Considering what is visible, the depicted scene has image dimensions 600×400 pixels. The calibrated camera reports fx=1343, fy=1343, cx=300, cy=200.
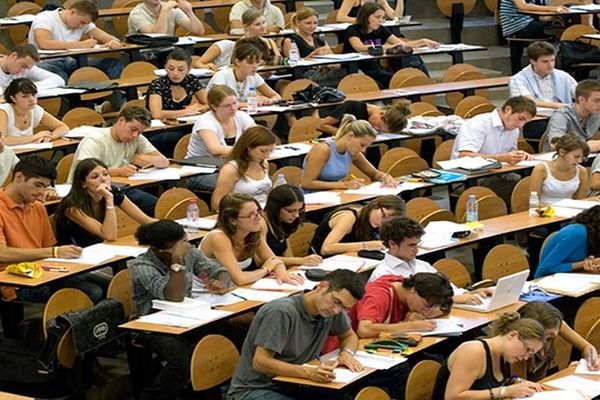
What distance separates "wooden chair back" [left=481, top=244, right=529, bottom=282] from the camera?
25.0ft

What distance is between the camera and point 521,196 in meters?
9.10

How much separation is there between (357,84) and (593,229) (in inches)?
158

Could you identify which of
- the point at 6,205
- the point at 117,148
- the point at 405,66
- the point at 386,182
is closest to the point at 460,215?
the point at 386,182

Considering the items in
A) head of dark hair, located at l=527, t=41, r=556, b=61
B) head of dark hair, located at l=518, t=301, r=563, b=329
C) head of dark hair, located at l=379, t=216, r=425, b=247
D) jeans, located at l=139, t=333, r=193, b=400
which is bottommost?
jeans, located at l=139, t=333, r=193, b=400

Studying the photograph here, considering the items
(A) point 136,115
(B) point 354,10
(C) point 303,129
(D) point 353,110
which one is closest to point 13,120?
(A) point 136,115

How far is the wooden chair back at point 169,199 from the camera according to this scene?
8250mm

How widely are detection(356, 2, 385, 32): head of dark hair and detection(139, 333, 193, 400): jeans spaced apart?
6.35 m

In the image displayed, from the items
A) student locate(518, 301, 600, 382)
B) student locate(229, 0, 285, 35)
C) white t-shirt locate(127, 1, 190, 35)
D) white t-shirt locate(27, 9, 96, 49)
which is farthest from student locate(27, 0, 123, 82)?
student locate(518, 301, 600, 382)

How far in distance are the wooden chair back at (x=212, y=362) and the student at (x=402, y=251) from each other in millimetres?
1056

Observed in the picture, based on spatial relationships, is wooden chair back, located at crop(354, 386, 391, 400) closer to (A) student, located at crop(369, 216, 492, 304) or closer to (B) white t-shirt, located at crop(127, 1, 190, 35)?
(A) student, located at crop(369, 216, 492, 304)

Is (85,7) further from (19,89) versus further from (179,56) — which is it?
(19,89)

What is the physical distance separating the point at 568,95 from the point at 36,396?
604 cm

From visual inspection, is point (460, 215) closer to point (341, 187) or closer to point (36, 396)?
point (341, 187)

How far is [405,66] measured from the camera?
41.2ft
